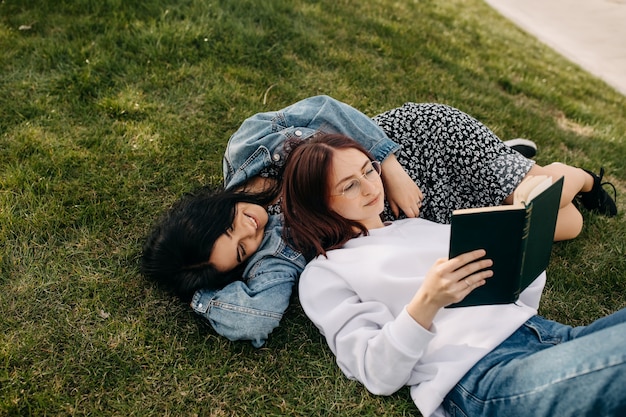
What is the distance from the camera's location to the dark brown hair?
2.48m

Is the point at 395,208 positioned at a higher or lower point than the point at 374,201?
lower

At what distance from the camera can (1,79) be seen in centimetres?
388

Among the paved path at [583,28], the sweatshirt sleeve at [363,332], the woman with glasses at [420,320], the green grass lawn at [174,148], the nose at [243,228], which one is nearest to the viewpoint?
the woman with glasses at [420,320]

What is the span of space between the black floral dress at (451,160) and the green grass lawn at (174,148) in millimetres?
699

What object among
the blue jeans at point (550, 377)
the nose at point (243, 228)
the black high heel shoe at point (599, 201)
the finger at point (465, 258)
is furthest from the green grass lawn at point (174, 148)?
the finger at point (465, 258)

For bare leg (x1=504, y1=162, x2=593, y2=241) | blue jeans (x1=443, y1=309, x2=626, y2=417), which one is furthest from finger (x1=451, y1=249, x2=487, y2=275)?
bare leg (x1=504, y1=162, x2=593, y2=241)

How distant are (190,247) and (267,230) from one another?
1.45 feet

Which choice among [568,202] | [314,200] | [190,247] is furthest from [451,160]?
[190,247]

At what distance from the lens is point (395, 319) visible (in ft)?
7.11

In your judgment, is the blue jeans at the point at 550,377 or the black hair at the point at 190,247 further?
the black hair at the point at 190,247

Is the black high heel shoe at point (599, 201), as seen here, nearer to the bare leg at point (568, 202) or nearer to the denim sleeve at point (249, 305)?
the bare leg at point (568, 202)

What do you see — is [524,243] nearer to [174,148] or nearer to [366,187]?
[366,187]

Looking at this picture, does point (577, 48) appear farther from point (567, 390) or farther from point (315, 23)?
point (567, 390)

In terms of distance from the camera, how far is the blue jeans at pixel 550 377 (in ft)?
5.85
